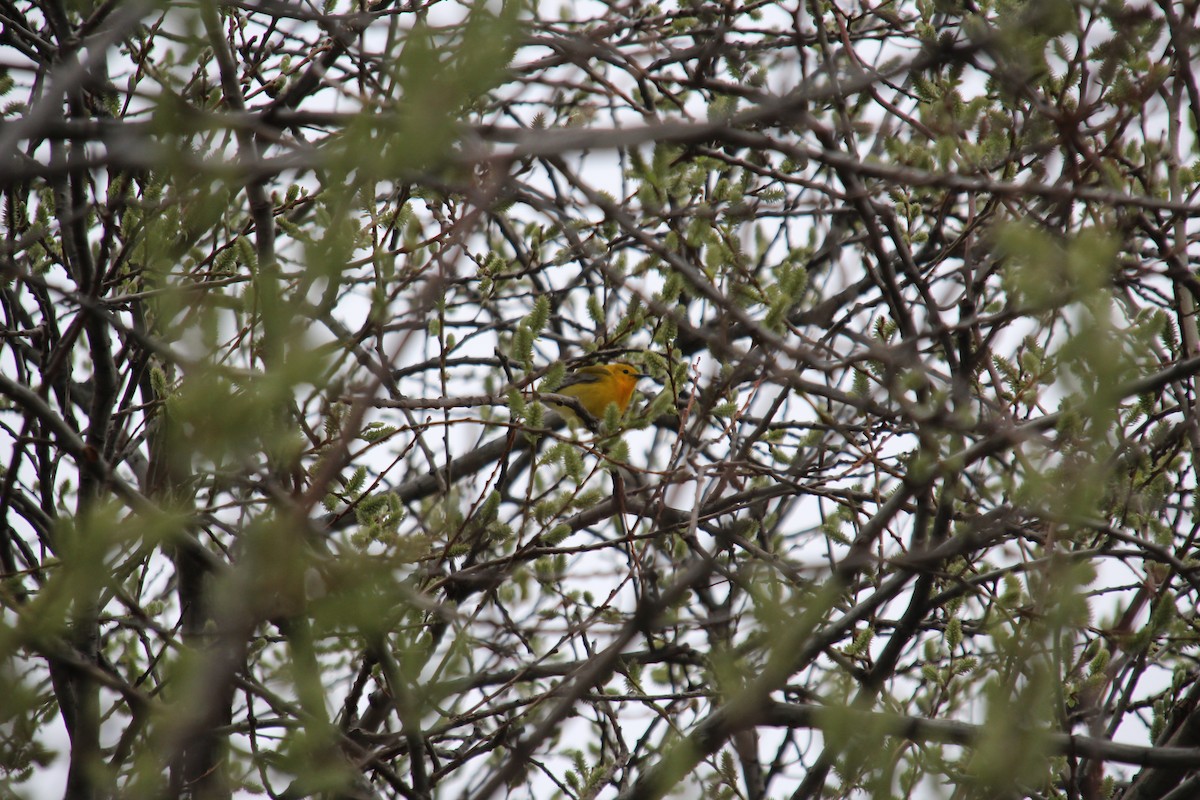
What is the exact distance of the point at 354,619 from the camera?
179 centimetres

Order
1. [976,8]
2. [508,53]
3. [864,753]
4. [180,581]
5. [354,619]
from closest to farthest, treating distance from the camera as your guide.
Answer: [354,619] < [508,53] < [864,753] < [976,8] < [180,581]

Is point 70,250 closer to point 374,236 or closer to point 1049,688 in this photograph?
point 374,236

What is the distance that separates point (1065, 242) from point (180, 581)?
13.8 ft

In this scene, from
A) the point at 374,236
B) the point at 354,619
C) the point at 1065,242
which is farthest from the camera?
the point at 374,236

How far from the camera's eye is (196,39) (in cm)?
220

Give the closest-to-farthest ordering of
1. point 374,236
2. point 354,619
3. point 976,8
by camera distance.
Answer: point 354,619 → point 374,236 → point 976,8

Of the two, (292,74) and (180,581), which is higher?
(292,74)

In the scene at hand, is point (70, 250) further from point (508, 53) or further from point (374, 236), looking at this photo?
point (508, 53)

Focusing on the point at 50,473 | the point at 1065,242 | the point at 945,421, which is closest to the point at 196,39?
the point at 945,421

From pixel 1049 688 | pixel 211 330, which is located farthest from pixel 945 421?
pixel 211 330

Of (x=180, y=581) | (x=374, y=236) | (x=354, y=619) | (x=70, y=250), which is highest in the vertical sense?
(x=70, y=250)

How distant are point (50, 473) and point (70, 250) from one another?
102 cm

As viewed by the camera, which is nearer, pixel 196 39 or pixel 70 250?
pixel 196 39

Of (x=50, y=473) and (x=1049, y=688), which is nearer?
(x=1049, y=688)
